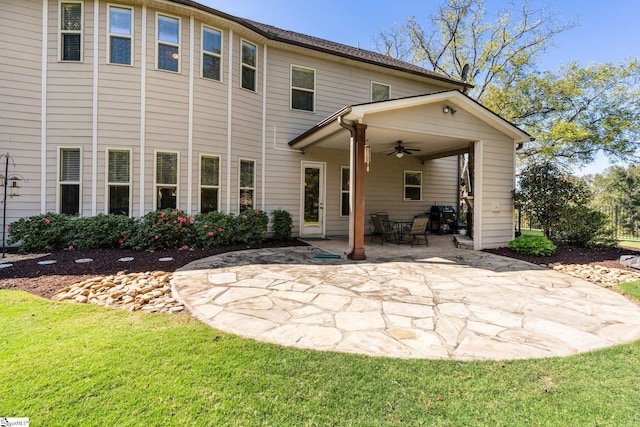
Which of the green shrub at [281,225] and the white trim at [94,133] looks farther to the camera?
the green shrub at [281,225]

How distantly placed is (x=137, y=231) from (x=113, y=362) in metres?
5.45

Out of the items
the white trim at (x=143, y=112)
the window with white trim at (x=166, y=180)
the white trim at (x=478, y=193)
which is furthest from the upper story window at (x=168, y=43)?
the white trim at (x=478, y=193)

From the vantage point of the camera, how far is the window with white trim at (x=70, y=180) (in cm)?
718

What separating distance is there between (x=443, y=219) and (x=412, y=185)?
1825mm

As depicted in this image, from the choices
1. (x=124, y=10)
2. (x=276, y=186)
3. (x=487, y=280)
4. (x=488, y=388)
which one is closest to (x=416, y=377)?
(x=488, y=388)

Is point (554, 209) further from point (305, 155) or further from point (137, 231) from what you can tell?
point (137, 231)

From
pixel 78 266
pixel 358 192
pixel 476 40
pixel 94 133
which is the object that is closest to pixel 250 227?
pixel 358 192

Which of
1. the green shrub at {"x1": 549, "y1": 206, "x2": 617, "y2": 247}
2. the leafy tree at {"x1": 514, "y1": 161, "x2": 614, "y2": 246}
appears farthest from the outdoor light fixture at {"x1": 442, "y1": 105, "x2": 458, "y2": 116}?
the green shrub at {"x1": 549, "y1": 206, "x2": 617, "y2": 247}

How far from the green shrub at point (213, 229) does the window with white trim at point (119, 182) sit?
1.80 metres

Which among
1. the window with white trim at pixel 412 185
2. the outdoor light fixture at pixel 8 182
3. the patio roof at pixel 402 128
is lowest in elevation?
the outdoor light fixture at pixel 8 182

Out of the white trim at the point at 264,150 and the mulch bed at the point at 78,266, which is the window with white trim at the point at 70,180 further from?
the white trim at the point at 264,150

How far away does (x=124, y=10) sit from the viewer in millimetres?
7277

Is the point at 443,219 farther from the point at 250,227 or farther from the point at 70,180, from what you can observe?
the point at 70,180

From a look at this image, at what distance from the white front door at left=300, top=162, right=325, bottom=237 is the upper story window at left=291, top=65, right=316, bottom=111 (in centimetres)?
194
